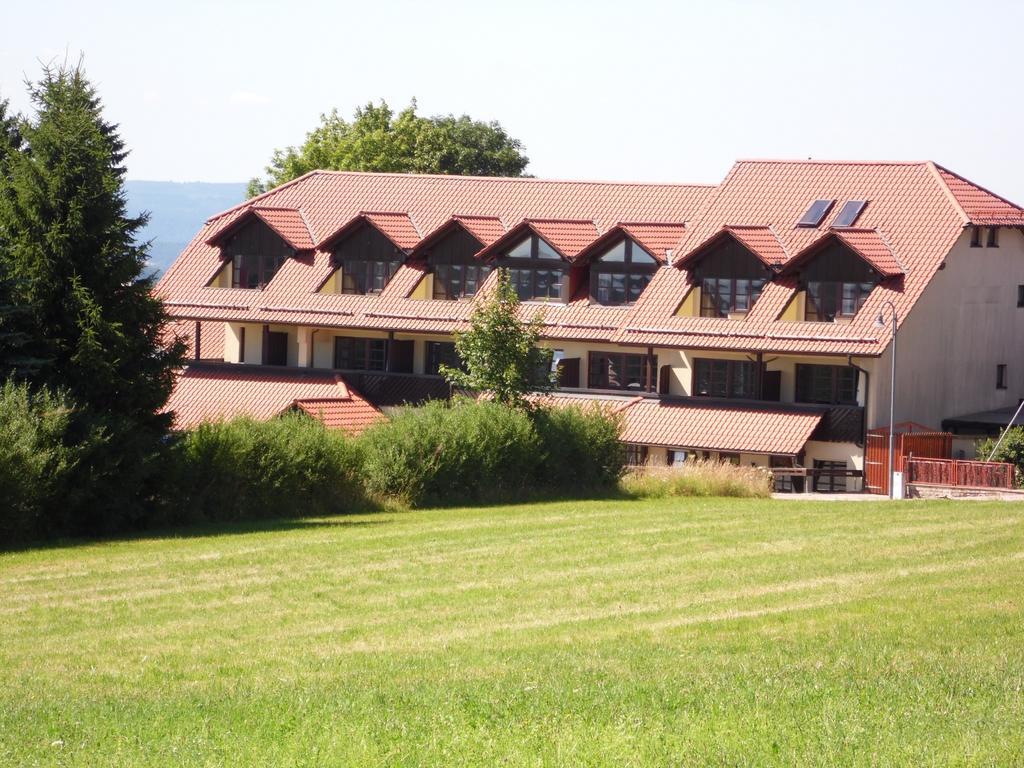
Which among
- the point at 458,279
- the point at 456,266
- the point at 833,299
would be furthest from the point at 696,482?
the point at 456,266

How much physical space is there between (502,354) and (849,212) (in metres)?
16.7

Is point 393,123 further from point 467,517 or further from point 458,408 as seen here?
Answer: point 467,517

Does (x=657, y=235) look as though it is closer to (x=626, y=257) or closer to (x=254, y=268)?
(x=626, y=257)

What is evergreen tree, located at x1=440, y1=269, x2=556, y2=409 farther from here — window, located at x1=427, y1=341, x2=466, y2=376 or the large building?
window, located at x1=427, y1=341, x2=466, y2=376

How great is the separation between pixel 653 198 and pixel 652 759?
4685 cm

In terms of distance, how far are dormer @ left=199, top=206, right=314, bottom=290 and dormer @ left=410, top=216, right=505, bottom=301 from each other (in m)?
5.26

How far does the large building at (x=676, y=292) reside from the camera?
160 ft

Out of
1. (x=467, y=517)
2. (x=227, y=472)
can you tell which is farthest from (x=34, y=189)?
(x=467, y=517)

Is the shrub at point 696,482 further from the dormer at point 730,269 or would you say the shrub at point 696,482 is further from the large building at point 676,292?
the dormer at point 730,269

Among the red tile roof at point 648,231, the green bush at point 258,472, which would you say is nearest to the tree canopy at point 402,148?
the red tile roof at point 648,231

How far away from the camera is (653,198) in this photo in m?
56.8

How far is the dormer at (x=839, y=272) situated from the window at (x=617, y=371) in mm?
5405

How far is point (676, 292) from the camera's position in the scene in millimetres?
51812

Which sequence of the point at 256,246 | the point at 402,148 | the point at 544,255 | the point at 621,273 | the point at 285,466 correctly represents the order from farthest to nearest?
the point at 402,148 → the point at 256,246 → the point at 544,255 → the point at 621,273 → the point at 285,466
